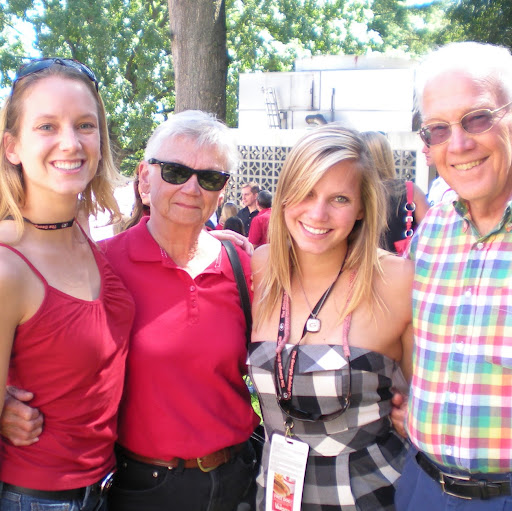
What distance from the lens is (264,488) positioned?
233cm

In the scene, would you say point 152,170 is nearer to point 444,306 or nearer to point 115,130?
point 444,306

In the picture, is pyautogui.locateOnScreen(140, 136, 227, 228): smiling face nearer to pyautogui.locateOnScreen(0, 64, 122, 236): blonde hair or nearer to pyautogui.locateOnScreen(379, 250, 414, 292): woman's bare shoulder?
pyautogui.locateOnScreen(0, 64, 122, 236): blonde hair

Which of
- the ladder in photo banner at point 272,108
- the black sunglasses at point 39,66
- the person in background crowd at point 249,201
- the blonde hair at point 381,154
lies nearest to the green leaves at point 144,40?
the ladder in photo banner at point 272,108

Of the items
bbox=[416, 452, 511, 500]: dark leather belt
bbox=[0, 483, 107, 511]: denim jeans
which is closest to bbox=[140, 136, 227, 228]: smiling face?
bbox=[0, 483, 107, 511]: denim jeans

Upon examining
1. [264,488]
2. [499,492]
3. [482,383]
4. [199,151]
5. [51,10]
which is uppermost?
[51,10]

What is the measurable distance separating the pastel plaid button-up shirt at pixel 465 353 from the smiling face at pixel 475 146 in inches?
4.3

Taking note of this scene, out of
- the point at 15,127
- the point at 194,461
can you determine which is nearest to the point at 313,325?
the point at 194,461

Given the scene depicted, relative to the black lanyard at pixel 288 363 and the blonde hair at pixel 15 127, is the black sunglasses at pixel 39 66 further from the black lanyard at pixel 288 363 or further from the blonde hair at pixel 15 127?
the black lanyard at pixel 288 363

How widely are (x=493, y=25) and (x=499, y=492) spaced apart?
508 inches

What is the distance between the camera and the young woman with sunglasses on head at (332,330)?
2.18 meters

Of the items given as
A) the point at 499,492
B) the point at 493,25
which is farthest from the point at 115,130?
the point at 499,492

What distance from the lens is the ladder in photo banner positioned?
16484 millimetres

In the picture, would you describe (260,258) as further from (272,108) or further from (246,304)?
(272,108)

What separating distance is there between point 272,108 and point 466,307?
15.2 metres
